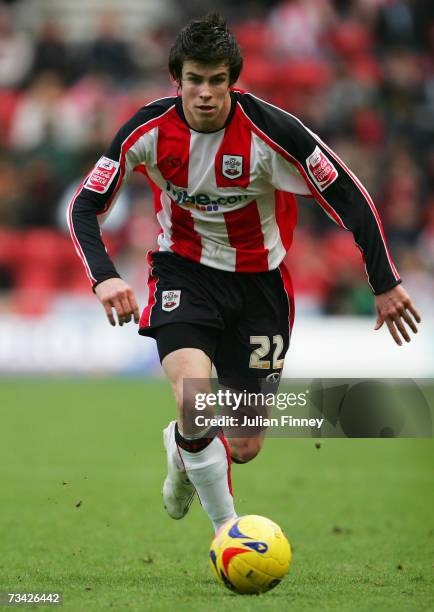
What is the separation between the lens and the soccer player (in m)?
5.26

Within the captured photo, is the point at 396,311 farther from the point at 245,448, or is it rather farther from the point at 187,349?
the point at 245,448

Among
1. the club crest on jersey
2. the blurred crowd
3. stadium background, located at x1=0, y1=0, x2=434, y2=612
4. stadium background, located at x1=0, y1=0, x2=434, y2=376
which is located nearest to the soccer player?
the club crest on jersey

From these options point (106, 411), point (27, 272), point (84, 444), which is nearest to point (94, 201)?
point (84, 444)

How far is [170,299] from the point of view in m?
5.59

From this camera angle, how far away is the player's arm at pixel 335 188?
17.2 ft

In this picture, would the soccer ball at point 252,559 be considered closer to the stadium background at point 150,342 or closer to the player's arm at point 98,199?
the stadium background at point 150,342

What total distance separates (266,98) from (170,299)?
42.1ft

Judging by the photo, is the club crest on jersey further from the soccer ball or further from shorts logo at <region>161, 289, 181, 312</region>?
the soccer ball

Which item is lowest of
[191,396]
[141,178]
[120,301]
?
[141,178]

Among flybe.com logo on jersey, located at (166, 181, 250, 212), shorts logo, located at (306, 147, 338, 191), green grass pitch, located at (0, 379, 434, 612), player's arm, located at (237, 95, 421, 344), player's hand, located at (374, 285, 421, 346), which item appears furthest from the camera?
flybe.com logo on jersey, located at (166, 181, 250, 212)

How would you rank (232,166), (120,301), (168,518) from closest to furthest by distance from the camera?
(120,301) → (232,166) → (168,518)

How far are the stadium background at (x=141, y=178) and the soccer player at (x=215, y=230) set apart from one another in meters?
8.28

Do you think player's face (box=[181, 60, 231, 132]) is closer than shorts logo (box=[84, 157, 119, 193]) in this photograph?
Yes

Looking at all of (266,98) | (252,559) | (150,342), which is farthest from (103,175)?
(266,98)
